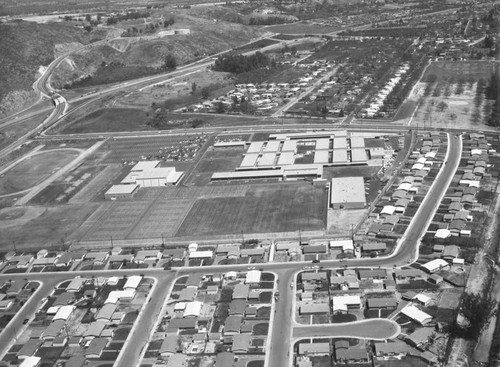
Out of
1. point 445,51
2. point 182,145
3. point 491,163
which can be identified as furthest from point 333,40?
point 491,163

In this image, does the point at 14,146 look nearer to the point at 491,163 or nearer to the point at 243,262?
the point at 243,262

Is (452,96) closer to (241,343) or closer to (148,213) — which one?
(148,213)

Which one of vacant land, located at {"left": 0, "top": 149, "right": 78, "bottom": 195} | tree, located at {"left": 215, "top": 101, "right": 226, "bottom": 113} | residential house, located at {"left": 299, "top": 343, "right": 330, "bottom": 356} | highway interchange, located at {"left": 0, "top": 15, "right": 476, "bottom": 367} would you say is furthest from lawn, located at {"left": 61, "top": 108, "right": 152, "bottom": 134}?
residential house, located at {"left": 299, "top": 343, "right": 330, "bottom": 356}

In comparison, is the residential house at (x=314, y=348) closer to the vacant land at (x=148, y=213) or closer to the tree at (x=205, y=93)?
the vacant land at (x=148, y=213)

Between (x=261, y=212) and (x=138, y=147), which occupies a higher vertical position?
(x=261, y=212)

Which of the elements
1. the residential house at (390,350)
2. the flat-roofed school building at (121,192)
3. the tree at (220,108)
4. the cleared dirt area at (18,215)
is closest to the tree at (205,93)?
the tree at (220,108)

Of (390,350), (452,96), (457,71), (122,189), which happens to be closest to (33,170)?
(122,189)
